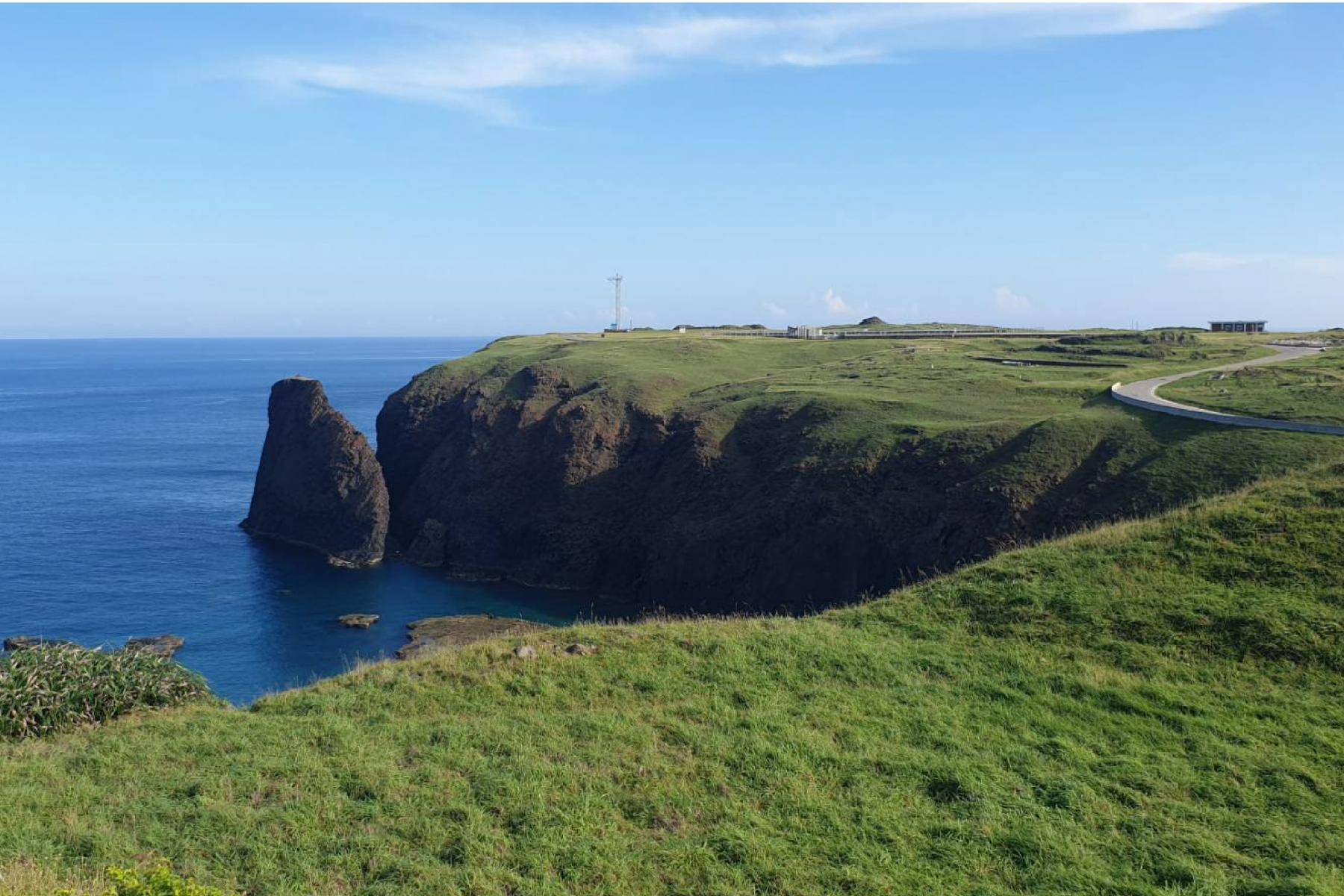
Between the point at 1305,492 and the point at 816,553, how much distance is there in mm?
29882

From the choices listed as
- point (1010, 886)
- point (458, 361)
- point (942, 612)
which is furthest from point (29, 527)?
point (1010, 886)

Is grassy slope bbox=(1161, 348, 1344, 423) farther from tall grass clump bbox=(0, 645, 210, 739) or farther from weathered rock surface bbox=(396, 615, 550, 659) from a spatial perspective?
tall grass clump bbox=(0, 645, 210, 739)

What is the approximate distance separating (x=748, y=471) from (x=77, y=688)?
47956 mm

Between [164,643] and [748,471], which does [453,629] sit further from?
[748,471]

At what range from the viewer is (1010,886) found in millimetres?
10352

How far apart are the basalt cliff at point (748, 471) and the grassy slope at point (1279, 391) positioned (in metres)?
4.73

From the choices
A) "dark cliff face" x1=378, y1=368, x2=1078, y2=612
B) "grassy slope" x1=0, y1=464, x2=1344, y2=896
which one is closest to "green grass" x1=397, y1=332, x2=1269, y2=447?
"dark cliff face" x1=378, y1=368, x2=1078, y2=612

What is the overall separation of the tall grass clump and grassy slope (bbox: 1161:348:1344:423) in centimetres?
4818

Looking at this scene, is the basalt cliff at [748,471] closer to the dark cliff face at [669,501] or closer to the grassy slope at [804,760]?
the dark cliff face at [669,501]

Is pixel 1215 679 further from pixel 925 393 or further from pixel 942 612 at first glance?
pixel 925 393

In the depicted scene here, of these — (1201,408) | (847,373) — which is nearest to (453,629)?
(1201,408)

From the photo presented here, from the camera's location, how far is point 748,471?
6150 centimetres

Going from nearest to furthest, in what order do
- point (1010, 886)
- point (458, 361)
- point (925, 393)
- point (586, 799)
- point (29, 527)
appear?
point (1010, 886)
point (586, 799)
point (925, 393)
point (29, 527)
point (458, 361)

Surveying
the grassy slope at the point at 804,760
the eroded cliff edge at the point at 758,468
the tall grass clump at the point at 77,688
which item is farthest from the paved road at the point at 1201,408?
the tall grass clump at the point at 77,688
